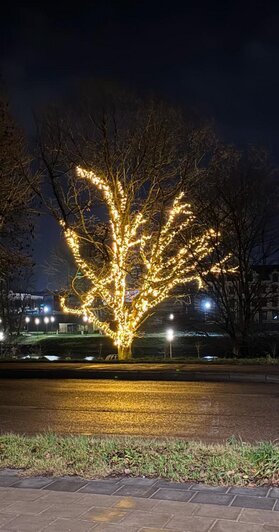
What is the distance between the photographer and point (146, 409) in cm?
1138

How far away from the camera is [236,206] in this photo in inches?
933

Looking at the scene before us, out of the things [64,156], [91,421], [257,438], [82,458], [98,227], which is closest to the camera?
[82,458]

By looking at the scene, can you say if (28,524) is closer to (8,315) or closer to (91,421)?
(91,421)

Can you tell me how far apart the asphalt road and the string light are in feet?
24.6

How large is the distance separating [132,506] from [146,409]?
21.8 ft

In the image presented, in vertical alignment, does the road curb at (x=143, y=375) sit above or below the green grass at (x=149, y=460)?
above

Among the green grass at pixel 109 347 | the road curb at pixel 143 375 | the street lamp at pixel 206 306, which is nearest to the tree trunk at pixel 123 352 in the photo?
the road curb at pixel 143 375

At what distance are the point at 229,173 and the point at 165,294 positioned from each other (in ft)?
18.1

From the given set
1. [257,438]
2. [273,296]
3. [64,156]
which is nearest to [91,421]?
[257,438]

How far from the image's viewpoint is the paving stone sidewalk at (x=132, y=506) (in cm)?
434

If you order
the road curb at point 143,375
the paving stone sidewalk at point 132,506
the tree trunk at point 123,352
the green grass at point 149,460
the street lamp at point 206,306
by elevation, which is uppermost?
the street lamp at point 206,306

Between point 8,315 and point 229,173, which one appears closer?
point 229,173

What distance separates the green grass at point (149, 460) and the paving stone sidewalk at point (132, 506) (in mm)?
222

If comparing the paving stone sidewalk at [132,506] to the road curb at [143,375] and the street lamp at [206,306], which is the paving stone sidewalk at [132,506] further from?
the street lamp at [206,306]
